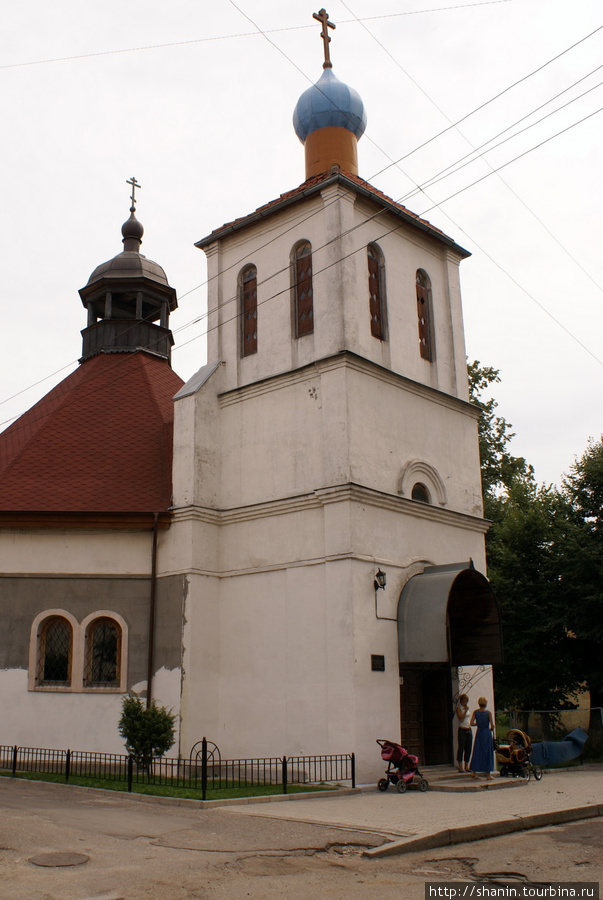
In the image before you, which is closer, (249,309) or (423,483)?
(423,483)

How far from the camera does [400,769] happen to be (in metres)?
14.0

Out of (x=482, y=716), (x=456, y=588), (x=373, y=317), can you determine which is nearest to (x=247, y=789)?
(x=482, y=716)

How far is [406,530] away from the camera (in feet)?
56.7

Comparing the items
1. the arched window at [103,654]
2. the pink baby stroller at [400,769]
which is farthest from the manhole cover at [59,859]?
the arched window at [103,654]

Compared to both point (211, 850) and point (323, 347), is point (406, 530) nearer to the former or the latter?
point (323, 347)

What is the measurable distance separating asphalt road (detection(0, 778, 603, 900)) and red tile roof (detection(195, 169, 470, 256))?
43.1 feet

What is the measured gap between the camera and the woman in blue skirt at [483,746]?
15.5m

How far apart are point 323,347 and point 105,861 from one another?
38.6 ft

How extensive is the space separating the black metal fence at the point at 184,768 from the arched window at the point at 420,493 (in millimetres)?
6012

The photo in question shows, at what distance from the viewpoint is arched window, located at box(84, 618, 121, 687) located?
56.8 feet

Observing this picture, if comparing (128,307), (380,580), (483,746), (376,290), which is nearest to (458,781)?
(483,746)

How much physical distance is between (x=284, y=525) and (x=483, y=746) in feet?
18.9

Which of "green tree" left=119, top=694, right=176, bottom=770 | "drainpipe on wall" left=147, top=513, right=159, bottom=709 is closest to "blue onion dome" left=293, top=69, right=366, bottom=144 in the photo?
"drainpipe on wall" left=147, top=513, right=159, bottom=709

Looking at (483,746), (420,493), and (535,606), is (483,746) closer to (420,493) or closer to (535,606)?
(420,493)
